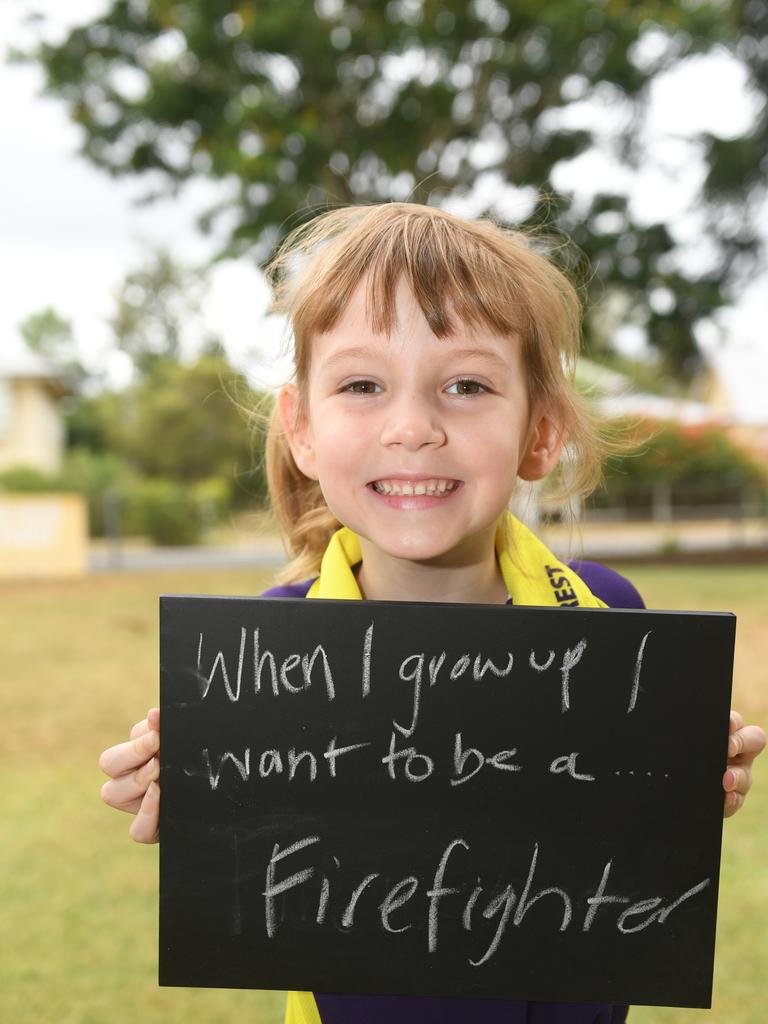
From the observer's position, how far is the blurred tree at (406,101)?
1258 cm

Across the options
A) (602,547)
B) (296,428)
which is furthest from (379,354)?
(602,547)

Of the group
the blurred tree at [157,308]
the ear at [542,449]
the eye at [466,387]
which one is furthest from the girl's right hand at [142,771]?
the blurred tree at [157,308]

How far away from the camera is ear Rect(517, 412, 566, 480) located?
1.75 metres

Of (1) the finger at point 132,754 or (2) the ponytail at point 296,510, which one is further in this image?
(2) the ponytail at point 296,510

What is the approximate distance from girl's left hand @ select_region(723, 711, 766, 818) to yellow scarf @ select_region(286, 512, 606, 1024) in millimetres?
332

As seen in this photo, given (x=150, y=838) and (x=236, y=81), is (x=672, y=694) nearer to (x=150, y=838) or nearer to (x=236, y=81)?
(x=150, y=838)

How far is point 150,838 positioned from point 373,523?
57 cm

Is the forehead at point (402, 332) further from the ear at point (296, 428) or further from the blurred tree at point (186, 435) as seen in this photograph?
the blurred tree at point (186, 435)

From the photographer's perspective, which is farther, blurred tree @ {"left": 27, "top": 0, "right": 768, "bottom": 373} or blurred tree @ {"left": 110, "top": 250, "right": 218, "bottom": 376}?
blurred tree @ {"left": 110, "top": 250, "right": 218, "bottom": 376}

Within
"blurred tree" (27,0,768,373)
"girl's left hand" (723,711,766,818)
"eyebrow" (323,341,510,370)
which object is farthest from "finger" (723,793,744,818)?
"blurred tree" (27,0,768,373)

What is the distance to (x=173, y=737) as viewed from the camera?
1.42m

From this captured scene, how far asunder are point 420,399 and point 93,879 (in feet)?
10.6

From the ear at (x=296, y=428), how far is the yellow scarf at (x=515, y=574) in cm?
15

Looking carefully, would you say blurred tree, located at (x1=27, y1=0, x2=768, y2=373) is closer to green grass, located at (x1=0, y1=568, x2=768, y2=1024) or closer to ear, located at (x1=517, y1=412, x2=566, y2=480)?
green grass, located at (x1=0, y1=568, x2=768, y2=1024)
